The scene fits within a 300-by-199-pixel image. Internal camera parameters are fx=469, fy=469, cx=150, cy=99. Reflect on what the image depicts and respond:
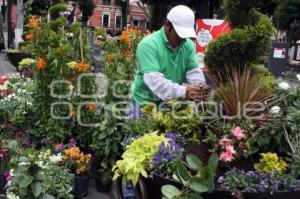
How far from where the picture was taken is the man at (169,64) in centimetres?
287

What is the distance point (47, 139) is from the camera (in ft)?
15.5

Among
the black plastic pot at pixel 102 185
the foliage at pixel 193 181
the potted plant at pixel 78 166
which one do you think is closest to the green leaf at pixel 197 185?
the foliage at pixel 193 181

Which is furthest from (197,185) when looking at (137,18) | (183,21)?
(137,18)

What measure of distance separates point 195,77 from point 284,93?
1.03 meters

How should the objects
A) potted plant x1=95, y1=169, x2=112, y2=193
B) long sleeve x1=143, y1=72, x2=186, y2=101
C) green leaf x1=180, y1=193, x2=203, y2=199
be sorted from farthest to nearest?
1. potted plant x1=95, y1=169, x2=112, y2=193
2. long sleeve x1=143, y1=72, x2=186, y2=101
3. green leaf x1=180, y1=193, x2=203, y2=199

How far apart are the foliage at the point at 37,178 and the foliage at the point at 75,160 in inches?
7.9

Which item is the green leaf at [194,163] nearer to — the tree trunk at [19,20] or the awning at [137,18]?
the tree trunk at [19,20]

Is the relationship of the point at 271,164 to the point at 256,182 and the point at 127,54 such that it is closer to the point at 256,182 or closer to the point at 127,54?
the point at 256,182

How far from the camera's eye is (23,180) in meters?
2.57

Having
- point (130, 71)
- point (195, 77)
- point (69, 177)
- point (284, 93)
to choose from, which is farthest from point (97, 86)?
point (284, 93)

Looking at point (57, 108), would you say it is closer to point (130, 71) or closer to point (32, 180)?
point (130, 71)

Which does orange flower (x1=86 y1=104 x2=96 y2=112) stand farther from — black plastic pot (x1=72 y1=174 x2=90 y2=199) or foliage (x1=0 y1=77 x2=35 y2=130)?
foliage (x1=0 y1=77 x2=35 y2=130)

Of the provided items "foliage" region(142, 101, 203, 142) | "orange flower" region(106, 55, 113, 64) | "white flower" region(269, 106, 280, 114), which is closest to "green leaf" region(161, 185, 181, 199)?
"foliage" region(142, 101, 203, 142)

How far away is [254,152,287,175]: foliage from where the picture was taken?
2057 mm
